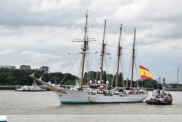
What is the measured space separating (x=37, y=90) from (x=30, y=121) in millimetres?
112778

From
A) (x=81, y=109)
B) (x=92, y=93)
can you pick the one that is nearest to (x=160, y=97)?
(x=92, y=93)

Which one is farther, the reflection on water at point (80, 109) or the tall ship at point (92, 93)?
the tall ship at point (92, 93)

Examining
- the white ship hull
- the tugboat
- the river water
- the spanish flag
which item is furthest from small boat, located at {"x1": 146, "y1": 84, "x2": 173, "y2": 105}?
the white ship hull

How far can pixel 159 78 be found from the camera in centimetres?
7725

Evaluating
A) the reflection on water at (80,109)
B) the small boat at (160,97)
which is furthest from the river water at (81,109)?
the small boat at (160,97)

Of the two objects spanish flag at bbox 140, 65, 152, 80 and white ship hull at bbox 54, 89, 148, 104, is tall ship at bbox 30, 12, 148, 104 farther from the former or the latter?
spanish flag at bbox 140, 65, 152, 80

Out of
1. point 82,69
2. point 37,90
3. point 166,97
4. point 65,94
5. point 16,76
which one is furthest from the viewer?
point 16,76

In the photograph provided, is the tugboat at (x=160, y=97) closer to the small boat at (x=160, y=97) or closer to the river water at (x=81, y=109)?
the small boat at (x=160, y=97)

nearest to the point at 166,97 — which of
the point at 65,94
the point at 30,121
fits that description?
the point at 65,94

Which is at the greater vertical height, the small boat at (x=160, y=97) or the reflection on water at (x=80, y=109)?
the small boat at (x=160, y=97)

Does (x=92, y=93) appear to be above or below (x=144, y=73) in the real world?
below

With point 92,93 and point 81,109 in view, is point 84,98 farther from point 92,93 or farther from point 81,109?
point 81,109

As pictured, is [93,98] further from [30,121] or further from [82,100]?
[30,121]

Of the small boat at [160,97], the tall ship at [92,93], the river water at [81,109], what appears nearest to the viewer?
the river water at [81,109]
